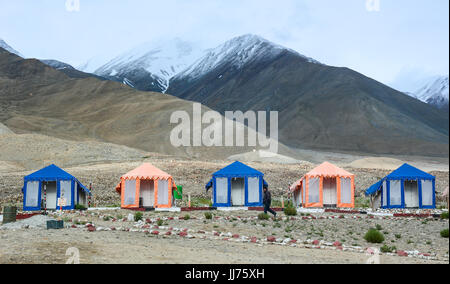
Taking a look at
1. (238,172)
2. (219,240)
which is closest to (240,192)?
(238,172)

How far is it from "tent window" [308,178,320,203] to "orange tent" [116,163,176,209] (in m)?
6.07

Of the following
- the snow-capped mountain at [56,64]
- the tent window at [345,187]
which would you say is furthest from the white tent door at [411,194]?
the snow-capped mountain at [56,64]

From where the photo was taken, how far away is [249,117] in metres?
117

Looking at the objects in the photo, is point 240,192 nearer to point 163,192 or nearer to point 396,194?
point 163,192

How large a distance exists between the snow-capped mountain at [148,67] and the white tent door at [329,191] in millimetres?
133456

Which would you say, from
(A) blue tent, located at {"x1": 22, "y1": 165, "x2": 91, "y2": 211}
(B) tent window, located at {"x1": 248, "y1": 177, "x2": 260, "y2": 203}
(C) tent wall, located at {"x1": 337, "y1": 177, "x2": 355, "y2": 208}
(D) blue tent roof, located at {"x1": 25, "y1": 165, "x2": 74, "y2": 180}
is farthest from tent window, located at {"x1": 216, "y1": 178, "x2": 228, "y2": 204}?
(D) blue tent roof, located at {"x1": 25, "y1": 165, "x2": 74, "y2": 180}

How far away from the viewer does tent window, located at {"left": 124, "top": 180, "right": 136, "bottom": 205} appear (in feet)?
86.8

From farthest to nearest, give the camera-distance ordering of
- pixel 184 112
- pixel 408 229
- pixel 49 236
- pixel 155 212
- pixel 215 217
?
pixel 184 112, pixel 155 212, pixel 215 217, pixel 408 229, pixel 49 236

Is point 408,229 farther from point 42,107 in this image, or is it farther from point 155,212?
point 42,107

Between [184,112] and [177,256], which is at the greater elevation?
[184,112]

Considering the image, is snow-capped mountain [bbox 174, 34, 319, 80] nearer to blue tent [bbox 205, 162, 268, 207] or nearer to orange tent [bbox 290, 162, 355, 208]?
orange tent [bbox 290, 162, 355, 208]
